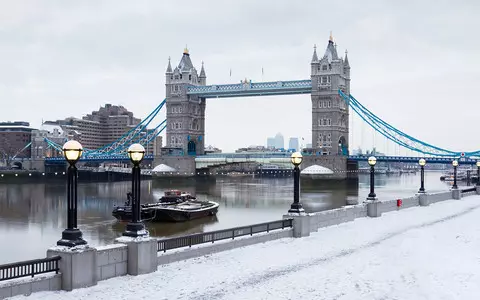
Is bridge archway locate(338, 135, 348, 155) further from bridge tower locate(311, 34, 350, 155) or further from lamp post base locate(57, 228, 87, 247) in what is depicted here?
lamp post base locate(57, 228, 87, 247)

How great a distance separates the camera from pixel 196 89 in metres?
126

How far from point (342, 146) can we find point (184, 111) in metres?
35.0

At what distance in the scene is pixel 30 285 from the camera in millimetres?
13648

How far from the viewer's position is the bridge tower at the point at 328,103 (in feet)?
373

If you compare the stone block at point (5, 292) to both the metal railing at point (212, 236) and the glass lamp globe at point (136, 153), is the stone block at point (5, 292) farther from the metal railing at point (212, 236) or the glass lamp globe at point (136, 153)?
the metal railing at point (212, 236)

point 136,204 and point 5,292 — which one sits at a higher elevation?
point 136,204

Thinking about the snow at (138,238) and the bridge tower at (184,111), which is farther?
the bridge tower at (184,111)

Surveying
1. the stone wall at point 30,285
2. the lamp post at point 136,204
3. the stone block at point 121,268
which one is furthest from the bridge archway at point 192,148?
the stone wall at point 30,285

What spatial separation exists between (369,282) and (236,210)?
138 feet

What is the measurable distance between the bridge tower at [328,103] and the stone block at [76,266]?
327ft

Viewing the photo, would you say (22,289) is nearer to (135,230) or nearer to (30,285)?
(30,285)

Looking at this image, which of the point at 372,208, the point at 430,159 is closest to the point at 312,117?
the point at 430,159

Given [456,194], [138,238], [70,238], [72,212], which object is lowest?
[456,194]

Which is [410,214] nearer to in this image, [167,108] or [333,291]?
[333,291]
